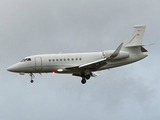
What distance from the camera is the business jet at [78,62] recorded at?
2080 inches

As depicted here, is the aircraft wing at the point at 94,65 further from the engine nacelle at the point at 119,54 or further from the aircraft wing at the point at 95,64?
the engine nacelle at the point at 119,54

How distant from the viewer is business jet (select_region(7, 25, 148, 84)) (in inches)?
2080

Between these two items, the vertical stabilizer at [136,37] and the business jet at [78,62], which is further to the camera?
the vertical stabilizer at [136,37]

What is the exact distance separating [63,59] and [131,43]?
976 centimetres

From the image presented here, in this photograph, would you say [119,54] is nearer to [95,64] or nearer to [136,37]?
[95,64]

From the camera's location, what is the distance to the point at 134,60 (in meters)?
55.2

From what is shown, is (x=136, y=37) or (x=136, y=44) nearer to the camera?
(x=136, y=44)

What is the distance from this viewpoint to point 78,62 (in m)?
53.9

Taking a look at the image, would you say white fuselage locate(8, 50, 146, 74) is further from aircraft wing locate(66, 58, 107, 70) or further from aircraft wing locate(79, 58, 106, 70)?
aircraft wing locate(79, 58, 106, 70)

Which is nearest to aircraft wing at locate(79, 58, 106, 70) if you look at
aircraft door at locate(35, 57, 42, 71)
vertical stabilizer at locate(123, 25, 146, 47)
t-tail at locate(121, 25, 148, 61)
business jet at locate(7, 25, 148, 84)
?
business jet at locate(7, 25, 148, 84)

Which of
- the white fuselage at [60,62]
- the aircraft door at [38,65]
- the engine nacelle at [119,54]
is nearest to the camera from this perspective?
the aircraft door at [38,65]

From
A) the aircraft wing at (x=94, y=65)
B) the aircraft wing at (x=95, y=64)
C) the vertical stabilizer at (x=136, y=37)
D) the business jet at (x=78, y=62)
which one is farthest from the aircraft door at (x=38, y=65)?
the vertical stabilizer at (x=136, y=37)

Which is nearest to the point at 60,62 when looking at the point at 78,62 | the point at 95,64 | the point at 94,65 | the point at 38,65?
the point at 78,62

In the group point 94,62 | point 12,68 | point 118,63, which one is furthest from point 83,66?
point 12,68
